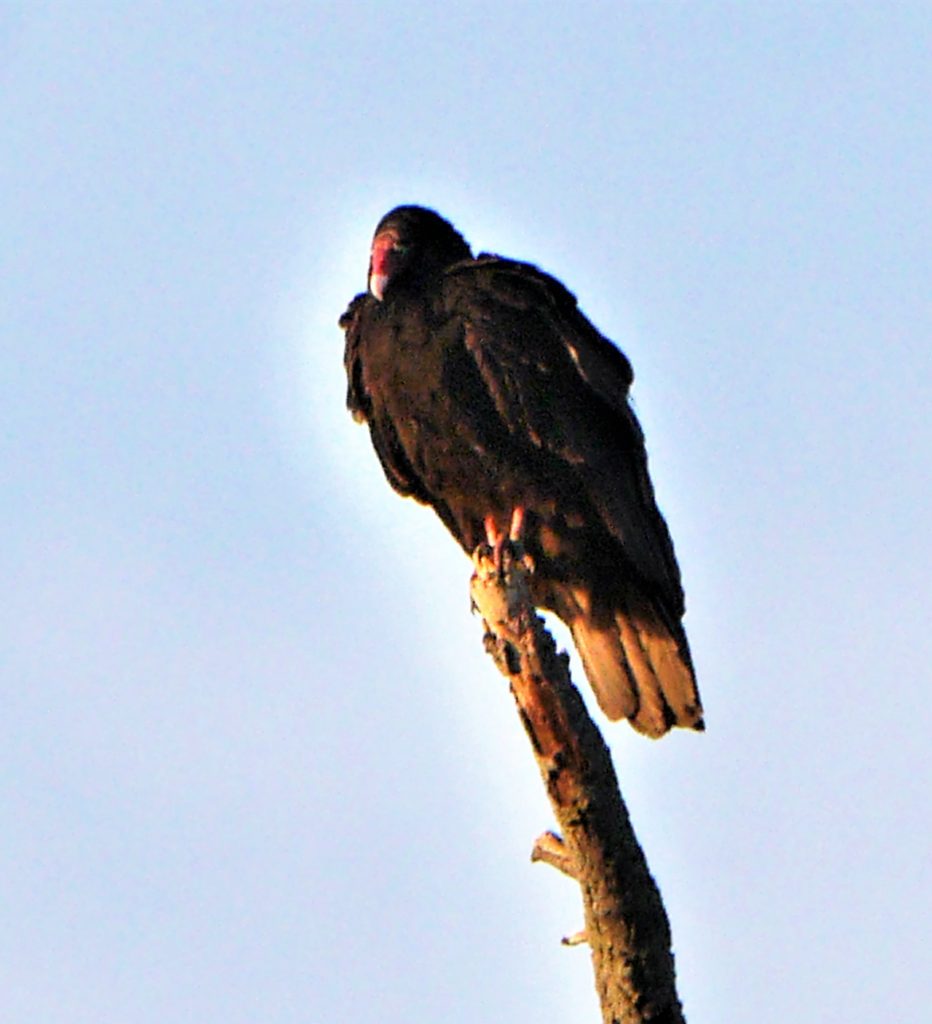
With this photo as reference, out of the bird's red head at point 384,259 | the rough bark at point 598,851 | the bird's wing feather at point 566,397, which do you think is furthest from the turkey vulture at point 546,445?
the rough bark at point 598,851

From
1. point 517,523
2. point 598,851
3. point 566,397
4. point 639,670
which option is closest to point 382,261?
point 566,397

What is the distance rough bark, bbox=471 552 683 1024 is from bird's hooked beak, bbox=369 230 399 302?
199cm

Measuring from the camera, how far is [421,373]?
5.69m

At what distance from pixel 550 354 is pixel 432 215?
3.06 ft

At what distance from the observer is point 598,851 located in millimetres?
3955

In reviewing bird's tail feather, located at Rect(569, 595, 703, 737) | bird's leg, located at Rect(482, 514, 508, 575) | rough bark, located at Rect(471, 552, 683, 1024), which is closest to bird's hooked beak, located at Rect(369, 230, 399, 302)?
bird's leg, located at Rect(482, 514, 508, 575)

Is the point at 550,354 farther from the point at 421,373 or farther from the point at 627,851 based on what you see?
the point at 627,851

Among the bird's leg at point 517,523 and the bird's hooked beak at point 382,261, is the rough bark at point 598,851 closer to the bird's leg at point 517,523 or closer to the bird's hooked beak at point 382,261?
the bird's leg at point 517,523

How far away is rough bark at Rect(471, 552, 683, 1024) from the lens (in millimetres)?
3875

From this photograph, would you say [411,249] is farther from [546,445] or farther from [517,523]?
[517,523]

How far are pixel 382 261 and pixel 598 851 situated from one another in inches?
102

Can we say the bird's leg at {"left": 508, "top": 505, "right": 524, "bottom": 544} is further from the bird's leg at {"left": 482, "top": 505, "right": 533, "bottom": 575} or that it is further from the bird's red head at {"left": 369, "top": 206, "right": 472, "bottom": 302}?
the bird's red head at {"left": 369, "top": 206, "right": 472, "bottom": 302}

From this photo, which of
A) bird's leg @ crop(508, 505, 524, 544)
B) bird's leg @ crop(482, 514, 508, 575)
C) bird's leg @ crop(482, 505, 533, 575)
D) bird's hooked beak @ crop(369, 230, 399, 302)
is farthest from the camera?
bird's hooked beak @ crop(369, 230, 399, 302)

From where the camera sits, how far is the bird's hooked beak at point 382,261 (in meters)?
5.99
